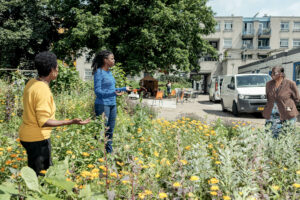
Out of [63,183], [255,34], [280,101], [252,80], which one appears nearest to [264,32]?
[255,34]

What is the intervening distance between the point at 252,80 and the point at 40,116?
1178 cm

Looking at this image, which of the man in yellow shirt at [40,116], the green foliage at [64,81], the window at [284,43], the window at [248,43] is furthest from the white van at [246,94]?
the window at [284,43]

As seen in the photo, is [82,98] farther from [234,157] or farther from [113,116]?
[234,157]

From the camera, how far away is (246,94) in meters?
11.0

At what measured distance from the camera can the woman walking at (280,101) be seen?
4.50 metres

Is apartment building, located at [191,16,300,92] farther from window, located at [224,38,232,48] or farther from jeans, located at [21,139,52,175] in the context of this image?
jeans, located at [21,139,52,175]

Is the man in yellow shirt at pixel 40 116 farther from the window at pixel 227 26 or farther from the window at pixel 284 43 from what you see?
the window at pixel 284 43

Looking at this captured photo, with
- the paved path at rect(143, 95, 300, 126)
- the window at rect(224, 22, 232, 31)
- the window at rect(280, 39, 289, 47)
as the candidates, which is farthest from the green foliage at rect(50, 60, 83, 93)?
the window at rect(280, 39, 289, 47)

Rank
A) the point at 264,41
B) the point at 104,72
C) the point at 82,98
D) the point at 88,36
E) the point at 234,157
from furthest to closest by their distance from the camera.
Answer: the point at 264,41, the point at 88,36, the point at 82,98, the point at 104,72, the point at 234,157

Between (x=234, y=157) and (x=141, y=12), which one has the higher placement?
(x=141, y=12)

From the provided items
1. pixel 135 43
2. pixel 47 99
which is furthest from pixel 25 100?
pixel 135 43

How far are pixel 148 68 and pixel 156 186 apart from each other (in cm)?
1893

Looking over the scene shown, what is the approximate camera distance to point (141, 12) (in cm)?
1958

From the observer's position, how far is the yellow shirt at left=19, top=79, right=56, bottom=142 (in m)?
2.05
